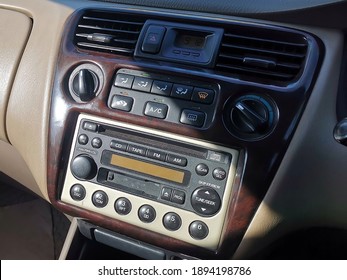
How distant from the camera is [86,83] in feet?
3.32

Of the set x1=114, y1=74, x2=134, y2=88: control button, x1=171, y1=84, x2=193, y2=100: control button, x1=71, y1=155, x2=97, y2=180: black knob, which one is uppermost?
x1=171, y1=84, x2=193, y2=100: control button

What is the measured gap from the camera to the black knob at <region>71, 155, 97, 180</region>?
3.29 ft

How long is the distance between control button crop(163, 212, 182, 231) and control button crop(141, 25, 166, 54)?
1.10 ft

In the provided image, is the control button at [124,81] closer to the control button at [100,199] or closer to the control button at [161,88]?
the control button at [161,88]

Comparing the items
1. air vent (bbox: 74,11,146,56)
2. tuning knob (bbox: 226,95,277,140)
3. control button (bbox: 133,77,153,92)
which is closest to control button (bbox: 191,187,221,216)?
tuning knob (bbox: 226,95,277,140)

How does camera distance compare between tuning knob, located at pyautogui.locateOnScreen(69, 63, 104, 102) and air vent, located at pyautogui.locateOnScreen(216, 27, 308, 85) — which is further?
tuning knob, located at pyautogui.locateOnScreen(69, 63, 104, 102)

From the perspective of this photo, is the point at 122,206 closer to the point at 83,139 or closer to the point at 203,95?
the point at 83,139

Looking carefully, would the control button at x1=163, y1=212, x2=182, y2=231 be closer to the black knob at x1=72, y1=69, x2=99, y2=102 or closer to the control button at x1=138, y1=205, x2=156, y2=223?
the control button at x1=138, y1=205, x2=156, y2=223

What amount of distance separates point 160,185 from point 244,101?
24 centimetres

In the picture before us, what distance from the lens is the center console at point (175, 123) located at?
0.89 metres

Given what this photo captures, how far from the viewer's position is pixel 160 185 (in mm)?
956

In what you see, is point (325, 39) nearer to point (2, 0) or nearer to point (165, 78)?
point (165, 78)

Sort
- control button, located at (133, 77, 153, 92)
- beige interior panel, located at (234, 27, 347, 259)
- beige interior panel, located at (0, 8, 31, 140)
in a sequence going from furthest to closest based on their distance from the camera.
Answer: beige interior panel, located at (0, 8, 31, 140)
control button, located at (133, 77, 153, 92)
beige interior panel, located at (234, 27, 347, 259)

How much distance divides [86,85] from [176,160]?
26 centimetres
